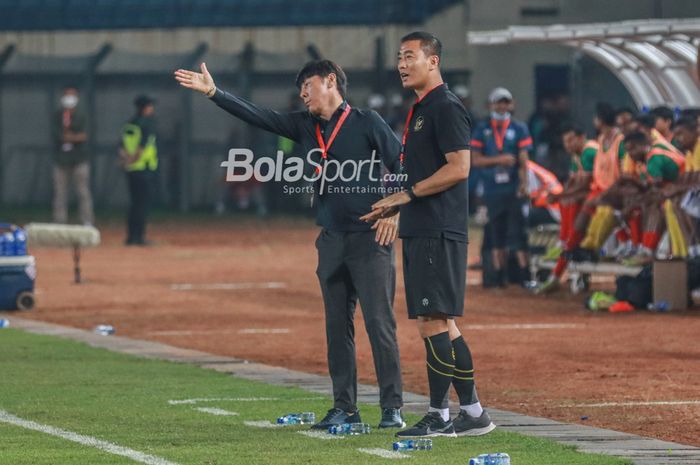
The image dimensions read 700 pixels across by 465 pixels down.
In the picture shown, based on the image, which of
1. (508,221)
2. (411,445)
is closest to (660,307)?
(508,221)

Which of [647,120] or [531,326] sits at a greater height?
[647,120]

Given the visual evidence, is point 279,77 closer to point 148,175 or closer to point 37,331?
point 148,175

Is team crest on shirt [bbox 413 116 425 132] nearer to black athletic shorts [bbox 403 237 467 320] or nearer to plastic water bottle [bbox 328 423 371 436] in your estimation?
black athletic shorts [bbox 403 237 467 320]

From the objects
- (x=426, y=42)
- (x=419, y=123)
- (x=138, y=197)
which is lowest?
(x=138, y=197)

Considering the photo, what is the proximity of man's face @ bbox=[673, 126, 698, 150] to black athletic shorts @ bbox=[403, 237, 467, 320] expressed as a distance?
30.2ft

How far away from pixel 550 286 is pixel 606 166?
5.32 feet

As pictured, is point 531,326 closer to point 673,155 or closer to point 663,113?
point 673,155

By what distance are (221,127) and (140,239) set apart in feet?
42.8

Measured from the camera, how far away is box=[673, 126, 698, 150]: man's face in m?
18.5

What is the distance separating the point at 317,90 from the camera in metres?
10.3

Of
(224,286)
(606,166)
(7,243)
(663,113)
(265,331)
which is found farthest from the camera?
(224,286)

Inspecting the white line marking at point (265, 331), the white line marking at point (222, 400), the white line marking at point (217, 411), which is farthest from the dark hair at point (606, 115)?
the white line marking at point (217, 411)

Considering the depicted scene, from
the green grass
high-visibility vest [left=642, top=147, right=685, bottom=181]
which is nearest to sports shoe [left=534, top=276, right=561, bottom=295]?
high-visibility vest [left=642, top=147, right=685, bottom=181]

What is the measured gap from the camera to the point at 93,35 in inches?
1702
